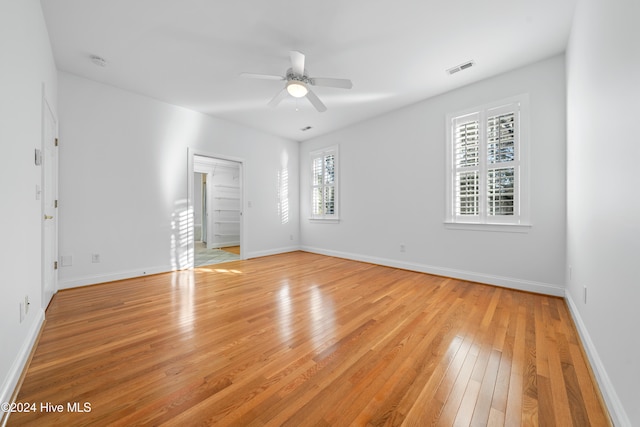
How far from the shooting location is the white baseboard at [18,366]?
49.6 inches

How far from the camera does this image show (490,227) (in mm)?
3365

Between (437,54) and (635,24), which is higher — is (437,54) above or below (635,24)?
above

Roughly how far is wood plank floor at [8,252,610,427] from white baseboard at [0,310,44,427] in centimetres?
6

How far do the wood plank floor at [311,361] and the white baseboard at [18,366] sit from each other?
57 mm

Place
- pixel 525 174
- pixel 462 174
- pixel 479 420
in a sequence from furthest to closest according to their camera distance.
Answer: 1. pixel 462 174
2. pixel 525 174
3. pixel 479 420

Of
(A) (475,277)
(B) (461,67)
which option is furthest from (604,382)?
(B) (461,67)

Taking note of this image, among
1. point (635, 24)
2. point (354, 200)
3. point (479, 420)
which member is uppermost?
point (635, 24)

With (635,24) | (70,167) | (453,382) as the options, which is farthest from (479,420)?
(70,167)

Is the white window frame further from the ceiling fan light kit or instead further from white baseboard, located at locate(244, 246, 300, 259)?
the ceiling fan light kit

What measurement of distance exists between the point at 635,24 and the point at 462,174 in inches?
104

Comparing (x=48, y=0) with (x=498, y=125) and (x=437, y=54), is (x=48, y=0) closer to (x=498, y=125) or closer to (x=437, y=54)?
(x=437, y=54)

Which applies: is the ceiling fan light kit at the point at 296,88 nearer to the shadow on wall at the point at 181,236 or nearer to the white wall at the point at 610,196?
the white wall at the point at 610,196

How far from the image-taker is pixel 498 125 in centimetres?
332

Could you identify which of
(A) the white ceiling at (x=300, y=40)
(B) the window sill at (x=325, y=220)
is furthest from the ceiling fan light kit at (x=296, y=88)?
(B) the window sill at (x=325, y=220)
